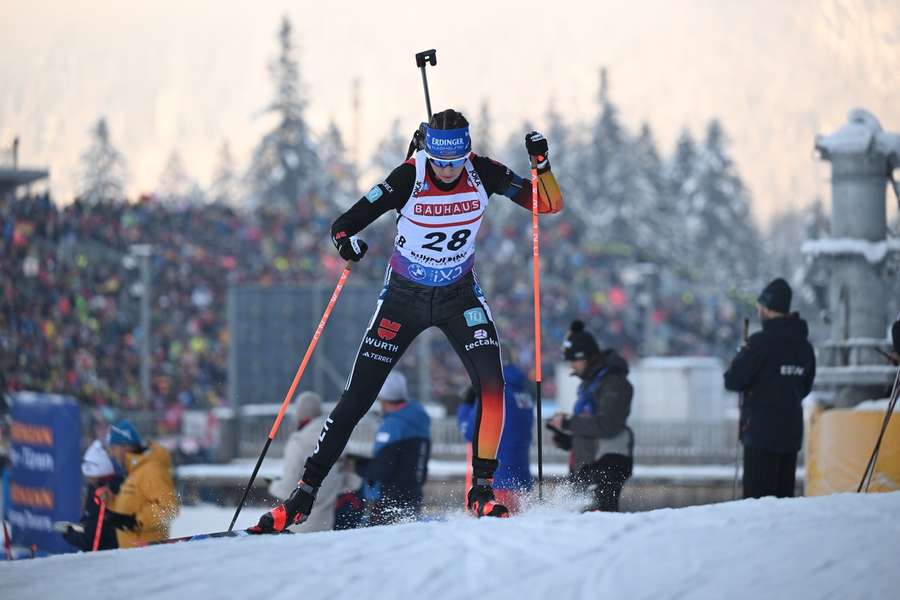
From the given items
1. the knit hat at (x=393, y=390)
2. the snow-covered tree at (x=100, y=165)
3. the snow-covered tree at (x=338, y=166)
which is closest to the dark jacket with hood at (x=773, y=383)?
the knit hat at (x=393, y=390)

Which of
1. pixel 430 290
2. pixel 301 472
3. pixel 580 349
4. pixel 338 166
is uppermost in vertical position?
pixel 338 166

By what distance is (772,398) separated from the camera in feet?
28.2

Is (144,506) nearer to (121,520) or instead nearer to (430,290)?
(121,520)

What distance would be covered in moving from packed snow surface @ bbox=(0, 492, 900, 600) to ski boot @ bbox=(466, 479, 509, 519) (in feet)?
2.48

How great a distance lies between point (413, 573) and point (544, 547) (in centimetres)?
58

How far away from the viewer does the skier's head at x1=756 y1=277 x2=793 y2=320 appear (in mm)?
8781

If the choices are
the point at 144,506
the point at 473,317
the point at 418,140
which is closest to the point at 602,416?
the point at 473,317

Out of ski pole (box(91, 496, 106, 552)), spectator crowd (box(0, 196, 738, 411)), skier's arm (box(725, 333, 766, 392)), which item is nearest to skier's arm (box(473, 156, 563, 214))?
skier's arm (box(725, 333, 766, 392))

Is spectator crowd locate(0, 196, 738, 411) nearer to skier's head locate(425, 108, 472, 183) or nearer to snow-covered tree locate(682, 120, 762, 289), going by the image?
skier's head locate(425, 108, 472, 183)

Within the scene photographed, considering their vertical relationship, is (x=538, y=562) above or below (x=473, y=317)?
below

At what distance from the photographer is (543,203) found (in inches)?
294

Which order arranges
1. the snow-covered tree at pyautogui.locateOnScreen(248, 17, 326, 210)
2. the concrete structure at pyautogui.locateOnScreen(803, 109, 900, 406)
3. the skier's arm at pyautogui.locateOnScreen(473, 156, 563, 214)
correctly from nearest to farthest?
1. the skier's arm at pyautogui.locateOnScreen(473, 156, 563, 214)
2. the concrete structure at pyautogui.locateOnScreen(803, 109, 900, 406)
3. the snow-covered tree at pyautogui.locateOnScreen(248, 17, 326, 210)

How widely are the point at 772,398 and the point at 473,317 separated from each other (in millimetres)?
2412

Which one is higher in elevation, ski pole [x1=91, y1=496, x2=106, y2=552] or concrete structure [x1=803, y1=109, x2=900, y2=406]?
concrete structure [x1=803, y1=109, x2=900, y2=406]
